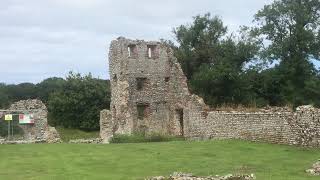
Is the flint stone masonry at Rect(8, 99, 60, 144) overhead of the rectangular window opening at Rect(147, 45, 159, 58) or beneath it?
beneath

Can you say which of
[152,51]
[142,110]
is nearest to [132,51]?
[152,51]

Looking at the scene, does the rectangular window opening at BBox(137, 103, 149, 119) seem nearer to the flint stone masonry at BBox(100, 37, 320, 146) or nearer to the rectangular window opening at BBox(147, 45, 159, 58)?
the flint stone masonry at BBox(100, 37, 320, 146)

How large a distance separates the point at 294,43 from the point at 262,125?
19909 mm

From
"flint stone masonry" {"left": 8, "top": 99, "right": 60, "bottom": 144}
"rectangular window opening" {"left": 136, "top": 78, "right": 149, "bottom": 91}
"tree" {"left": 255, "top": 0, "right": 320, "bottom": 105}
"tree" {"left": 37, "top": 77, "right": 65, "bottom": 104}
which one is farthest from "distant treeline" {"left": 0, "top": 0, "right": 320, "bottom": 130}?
"tree" {"left": 37, "top": 77, "right": 65, "bottom": 104}

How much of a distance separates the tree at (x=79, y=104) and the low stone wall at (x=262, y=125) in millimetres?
27074

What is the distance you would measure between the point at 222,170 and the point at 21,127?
2269 centimetres

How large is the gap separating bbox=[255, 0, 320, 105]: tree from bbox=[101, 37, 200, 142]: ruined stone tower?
10254 mm

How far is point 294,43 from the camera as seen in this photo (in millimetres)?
47594

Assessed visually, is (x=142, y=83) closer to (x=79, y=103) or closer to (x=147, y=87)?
(x=147, y=87)

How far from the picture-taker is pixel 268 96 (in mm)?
49156

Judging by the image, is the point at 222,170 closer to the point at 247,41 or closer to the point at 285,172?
the point at 285,172

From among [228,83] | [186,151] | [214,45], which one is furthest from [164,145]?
[214,45]

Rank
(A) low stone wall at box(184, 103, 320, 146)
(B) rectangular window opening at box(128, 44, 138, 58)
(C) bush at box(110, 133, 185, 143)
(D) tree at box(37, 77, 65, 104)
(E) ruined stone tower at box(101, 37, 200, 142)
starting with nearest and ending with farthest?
(A) low stone wall at box(184, 103, 320, 146), (C) bush at box(110, 133, 185, 143), (E) ruined stone tower at box(101, 37, 200, 142), (B) rectangular window opening at box(128, 44, 138, 58), (D) tree at box(37, 77, 65, 104)

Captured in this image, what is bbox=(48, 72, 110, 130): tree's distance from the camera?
206ft
